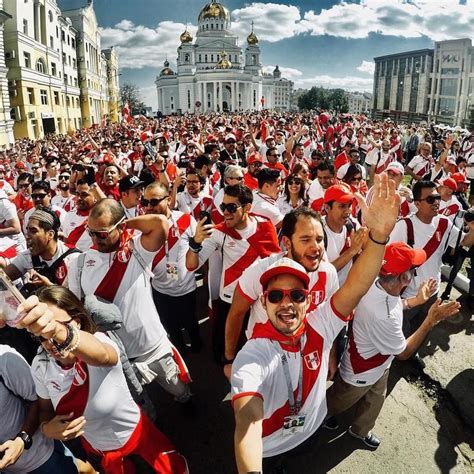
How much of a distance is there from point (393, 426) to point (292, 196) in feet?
11.0

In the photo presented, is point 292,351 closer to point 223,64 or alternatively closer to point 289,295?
point 289,295

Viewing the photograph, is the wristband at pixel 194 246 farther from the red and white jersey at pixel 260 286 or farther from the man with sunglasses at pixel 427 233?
the man with sunglasses at pixel 427 233

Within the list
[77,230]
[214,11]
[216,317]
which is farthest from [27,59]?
[214,11]

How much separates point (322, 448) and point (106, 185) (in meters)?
5.12

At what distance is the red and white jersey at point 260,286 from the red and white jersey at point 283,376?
507 millimetres

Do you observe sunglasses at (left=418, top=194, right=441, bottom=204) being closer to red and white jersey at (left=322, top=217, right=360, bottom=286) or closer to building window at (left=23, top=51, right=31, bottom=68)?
red and white jersey at (left=322, top=217, right=360, bottom=286)

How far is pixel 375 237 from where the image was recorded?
221 cm

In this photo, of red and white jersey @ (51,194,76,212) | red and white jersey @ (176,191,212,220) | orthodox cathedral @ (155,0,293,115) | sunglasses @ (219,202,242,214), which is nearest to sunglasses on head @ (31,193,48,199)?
red and white jersey @ (51,194,76,212)

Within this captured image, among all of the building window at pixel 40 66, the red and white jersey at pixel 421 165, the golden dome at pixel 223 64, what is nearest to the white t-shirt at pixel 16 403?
the red and white jersey at pixel 421 165

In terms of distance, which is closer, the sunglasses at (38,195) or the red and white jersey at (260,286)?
the red and white jersey at (260,286)

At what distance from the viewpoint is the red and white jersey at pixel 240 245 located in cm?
373

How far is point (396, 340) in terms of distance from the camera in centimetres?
283

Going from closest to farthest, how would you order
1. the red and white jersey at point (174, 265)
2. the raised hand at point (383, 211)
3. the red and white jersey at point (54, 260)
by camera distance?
the raised hand at point (383, 211), the red and white jersey at point (54, 260), the red and white jersey at point (174, 265)

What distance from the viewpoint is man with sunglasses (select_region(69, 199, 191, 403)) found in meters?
2.92
